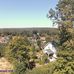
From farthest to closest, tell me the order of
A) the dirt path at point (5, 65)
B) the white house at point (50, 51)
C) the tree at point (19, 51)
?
the white house at point (50, 51) → the dirt path at point (5, 65) → the tree at point (19, 51)

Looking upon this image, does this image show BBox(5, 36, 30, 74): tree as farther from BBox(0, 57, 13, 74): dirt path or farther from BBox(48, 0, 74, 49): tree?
BBox(48, 0, 74, 49): tree

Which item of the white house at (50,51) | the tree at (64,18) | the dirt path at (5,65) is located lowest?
the dirt path at (5,65)

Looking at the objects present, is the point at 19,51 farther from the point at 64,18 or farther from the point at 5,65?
the point at 64,18

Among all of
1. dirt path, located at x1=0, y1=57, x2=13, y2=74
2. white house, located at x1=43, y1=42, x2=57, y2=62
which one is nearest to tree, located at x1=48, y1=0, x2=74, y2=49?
white house, located at x1=43, y1=42, x2=57, y2=62

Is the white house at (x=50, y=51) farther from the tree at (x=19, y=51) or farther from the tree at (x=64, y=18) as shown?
the tree at (x=19, y=51)

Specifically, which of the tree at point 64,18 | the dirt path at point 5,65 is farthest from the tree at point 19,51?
the tree at point 64,18

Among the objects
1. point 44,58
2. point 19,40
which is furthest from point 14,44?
point 44,58

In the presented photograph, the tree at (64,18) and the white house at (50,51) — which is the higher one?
the tree at (64,18)

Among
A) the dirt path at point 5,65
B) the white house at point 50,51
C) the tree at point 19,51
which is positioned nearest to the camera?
the tree at point 19,51
